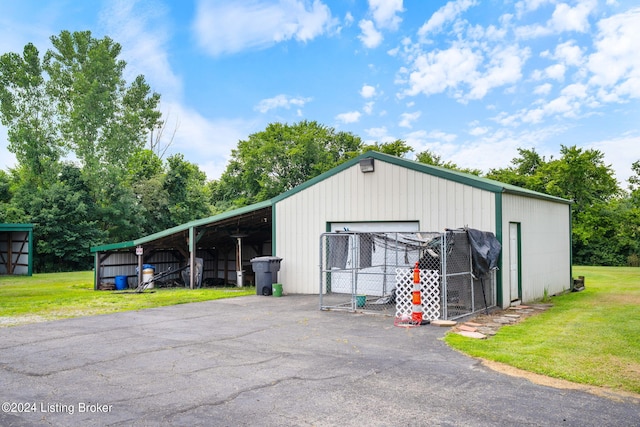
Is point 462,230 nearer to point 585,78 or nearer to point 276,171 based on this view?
point 585,78

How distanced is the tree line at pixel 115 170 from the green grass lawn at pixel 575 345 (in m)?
22.3

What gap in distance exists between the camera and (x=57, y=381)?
5602 millimetres

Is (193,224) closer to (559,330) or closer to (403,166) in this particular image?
(403,166)

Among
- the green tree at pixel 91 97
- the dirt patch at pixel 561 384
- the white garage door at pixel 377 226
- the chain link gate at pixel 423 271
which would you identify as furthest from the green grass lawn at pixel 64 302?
the green tree at pixel 91 97

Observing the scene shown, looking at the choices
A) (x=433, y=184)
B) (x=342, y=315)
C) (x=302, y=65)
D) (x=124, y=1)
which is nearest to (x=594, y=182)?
(x=302, y=65)

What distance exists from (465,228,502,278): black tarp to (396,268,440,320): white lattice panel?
921 mm

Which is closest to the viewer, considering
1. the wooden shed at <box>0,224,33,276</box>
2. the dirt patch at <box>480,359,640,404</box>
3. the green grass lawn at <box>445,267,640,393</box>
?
the dirt patch at <box>480,359,640,404</box>

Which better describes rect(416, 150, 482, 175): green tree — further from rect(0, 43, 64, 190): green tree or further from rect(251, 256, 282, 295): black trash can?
rect(0, 43, 64, 190): green tree

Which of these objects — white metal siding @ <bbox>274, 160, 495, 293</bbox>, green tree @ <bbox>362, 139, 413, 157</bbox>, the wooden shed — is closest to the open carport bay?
white metal siding @ <bbox>274, 160, 495, 293</bbox>

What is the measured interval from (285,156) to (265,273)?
29.1 m

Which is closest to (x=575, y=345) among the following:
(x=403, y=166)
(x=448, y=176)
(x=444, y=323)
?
(x=444, y=323)

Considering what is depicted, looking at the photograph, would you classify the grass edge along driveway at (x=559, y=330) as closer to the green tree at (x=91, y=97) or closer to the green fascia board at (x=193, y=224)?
the green fascia board at (x=193, y=224)

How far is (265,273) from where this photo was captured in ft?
47.7

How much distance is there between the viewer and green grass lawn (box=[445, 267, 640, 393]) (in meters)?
5.75
